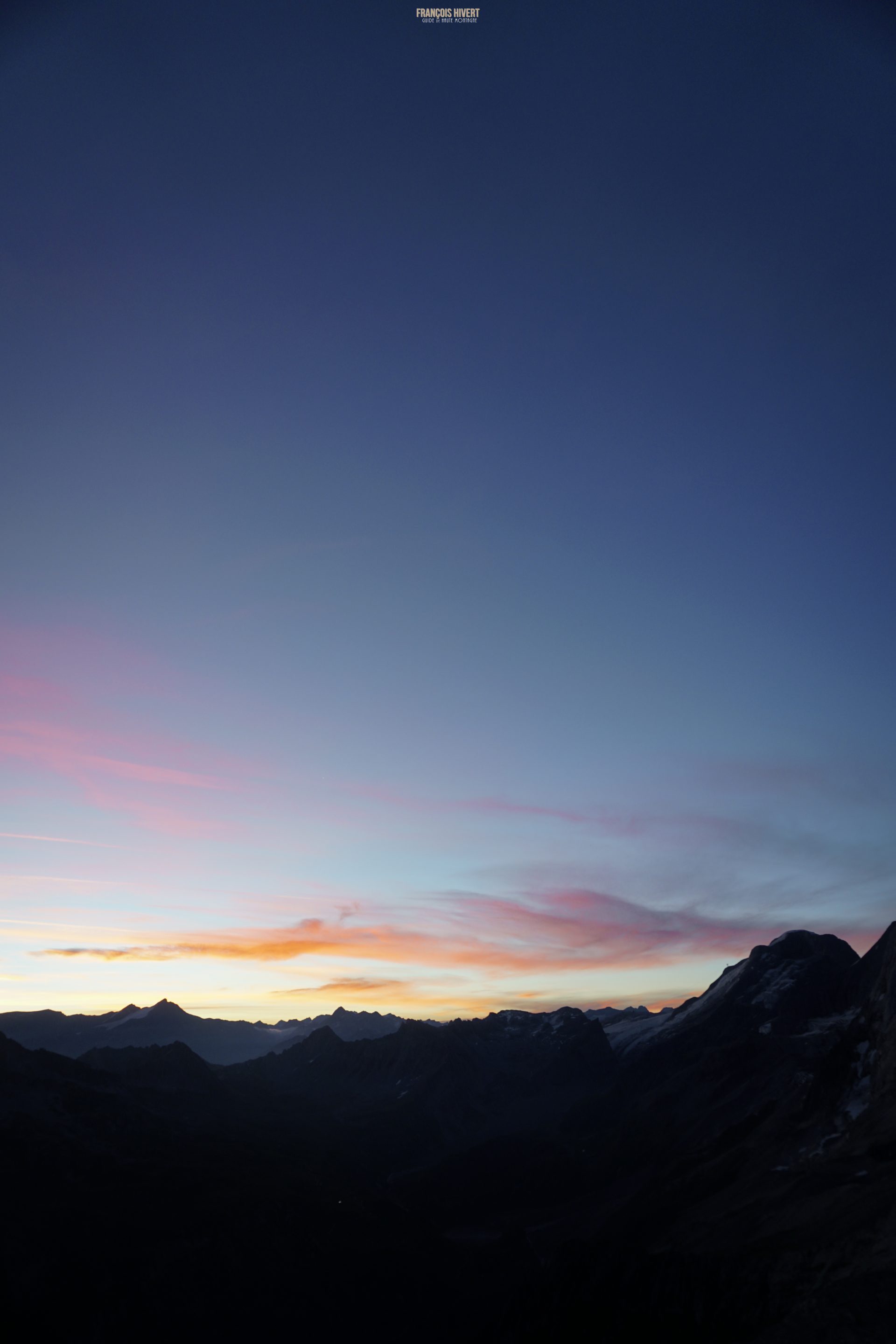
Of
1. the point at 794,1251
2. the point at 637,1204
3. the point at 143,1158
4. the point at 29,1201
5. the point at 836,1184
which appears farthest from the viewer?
Result: the point at 637,1204

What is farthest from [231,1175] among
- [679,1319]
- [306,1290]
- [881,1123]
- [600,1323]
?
[881,1123]

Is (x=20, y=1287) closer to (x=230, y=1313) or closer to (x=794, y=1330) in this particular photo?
(x=230, y=1313)

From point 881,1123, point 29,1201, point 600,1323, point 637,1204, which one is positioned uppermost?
point 881,1123

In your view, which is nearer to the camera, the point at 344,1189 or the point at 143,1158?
the point at 143,1158

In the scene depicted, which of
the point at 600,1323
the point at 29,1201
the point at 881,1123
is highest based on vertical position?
the point at 881,1123

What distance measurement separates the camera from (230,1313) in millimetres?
96188

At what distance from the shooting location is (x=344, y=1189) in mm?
154250

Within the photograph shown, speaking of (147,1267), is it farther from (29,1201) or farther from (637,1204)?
(637,1204)

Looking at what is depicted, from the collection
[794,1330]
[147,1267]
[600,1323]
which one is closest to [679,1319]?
[600,1323]

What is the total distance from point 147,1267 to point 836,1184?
8793cm

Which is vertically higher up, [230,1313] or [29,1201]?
[29,1201]

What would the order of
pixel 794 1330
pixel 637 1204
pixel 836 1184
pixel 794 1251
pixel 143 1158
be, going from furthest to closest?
pixel 637 1204 → pixel 143 1158 → pixel 836 1184 → pixel 794 1251 → pixel 794 1330

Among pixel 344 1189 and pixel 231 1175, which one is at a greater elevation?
pixel 231 1175

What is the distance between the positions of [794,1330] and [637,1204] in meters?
101
